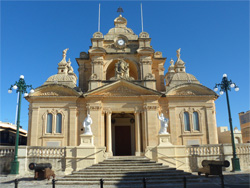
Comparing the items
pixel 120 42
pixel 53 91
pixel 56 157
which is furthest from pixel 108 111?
pixel 120 42

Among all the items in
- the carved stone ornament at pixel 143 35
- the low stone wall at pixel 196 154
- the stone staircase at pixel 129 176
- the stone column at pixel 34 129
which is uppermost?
the carved stone ornament at pixel 143 35

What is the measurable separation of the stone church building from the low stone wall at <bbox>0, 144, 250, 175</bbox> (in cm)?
517

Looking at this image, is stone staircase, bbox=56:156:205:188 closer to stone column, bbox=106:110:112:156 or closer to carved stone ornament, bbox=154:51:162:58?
stone column, bbox=106:110:112:156

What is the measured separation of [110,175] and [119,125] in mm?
13892

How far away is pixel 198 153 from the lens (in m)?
20.0

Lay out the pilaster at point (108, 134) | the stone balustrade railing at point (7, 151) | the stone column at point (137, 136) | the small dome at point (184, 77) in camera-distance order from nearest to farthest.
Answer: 1. the stone balustrade railing at point (7, 151)
2. the pilaster at point (108, 134)
3. the stone column at point (137, 136)
4. the small dome at point (184, 77)

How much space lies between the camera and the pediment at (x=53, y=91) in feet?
85.7

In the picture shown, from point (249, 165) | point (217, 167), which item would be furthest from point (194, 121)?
point (217, 167)

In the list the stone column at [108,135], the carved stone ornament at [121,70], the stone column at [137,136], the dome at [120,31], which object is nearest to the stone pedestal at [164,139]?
the stone column at [137,136]

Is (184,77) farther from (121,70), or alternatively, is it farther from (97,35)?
(97,35)

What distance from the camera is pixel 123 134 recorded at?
28391mm

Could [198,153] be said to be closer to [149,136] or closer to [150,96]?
[149,136]

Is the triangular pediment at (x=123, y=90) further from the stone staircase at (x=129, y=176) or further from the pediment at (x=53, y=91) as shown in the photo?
the stone staircase at (x=129, y=176)

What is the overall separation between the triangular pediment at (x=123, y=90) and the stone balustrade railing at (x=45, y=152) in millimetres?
7806
